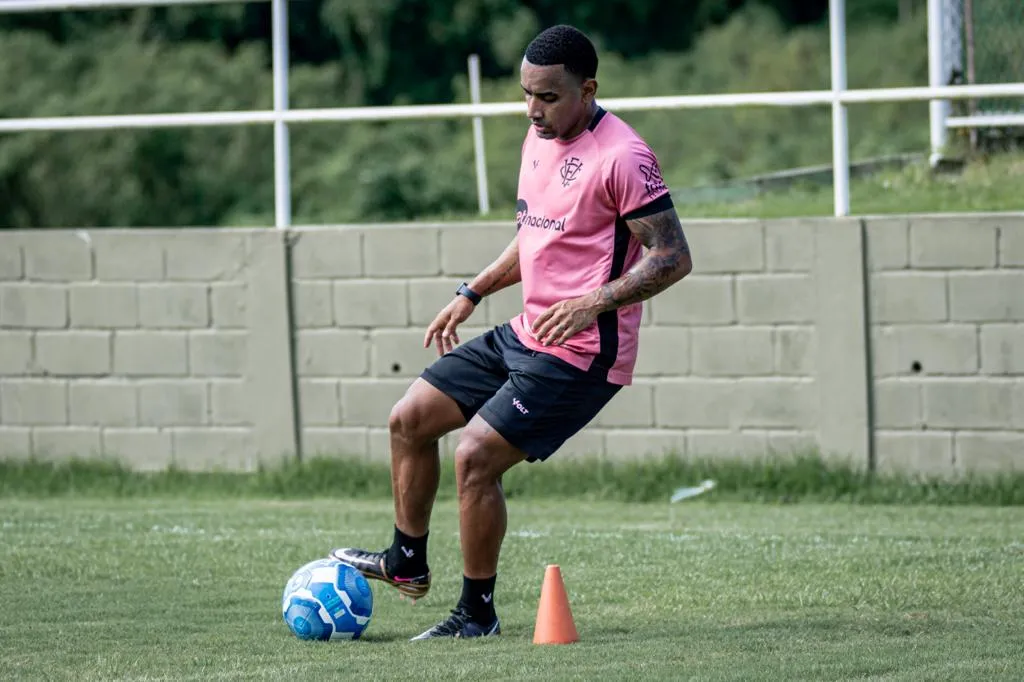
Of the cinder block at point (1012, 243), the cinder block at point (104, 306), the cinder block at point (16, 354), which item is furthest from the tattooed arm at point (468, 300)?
the cinder block at point (16, 354)

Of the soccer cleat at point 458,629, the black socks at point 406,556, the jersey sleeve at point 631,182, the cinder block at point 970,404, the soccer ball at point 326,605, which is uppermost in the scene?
the jersey sleeve at point 631,182

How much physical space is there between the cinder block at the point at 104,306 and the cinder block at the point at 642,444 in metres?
3.22

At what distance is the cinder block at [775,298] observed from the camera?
34.6 ft

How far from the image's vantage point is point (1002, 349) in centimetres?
1022

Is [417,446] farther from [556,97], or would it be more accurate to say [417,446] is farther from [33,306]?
[33,306]

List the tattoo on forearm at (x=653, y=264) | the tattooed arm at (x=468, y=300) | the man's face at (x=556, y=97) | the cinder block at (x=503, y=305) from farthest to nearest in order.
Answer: the cinder block at (x=503, y=305), the tattooed arm at (x=468, y=300), the man's face at (x=556, y=97), the tattoo on forearm at (x=653, y=264)

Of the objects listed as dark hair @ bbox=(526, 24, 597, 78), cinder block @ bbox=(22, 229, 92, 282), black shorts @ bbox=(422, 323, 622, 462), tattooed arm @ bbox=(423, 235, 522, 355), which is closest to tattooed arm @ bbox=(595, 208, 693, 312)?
black shorts @ bbox=(422, 323, 622, 462)

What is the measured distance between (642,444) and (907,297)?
1.83 m

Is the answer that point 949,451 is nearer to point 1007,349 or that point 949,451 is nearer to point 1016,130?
point 1007,349

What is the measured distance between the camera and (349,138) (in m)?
33.1

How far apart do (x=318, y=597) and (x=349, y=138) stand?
2704 centimetres

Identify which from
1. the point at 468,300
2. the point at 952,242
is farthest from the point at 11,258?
the point at 952,242

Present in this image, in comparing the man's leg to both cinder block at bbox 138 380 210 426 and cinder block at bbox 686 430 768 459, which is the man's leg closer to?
cinder block at bbox 686 430 768 459

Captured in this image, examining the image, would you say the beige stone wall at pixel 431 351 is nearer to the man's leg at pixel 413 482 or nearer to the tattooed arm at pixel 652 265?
the man's leg at pixel 413 482
